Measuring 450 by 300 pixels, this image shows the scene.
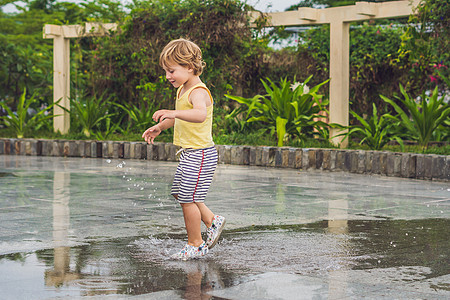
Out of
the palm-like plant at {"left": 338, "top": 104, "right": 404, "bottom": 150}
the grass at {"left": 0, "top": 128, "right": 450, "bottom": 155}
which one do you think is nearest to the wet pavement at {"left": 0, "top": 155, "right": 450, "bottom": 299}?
the grass at {"left": 0, "top": 128, "right": 450, "bottom": 155}

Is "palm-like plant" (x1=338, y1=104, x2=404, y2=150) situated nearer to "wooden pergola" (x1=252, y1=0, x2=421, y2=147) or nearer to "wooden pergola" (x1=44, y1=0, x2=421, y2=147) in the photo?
"wooden pergola" (x1=44, y1=0, x2=421, y2=147)

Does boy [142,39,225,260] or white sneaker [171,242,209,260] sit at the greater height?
boy [142,39,225,260]

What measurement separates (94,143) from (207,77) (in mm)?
2375

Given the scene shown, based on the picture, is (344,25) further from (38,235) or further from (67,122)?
(38,235)

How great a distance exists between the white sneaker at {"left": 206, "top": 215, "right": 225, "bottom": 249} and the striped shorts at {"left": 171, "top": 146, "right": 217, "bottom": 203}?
0.18m

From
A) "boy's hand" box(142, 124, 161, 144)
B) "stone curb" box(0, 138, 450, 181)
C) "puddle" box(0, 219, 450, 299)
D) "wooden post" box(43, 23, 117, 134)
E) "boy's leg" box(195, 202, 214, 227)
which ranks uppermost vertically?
"wooden post" box(43, 23, 117, 134)

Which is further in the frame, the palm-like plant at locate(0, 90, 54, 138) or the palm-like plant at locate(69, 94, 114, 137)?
the palm-like plant at locate(0, 90, 54, 138)

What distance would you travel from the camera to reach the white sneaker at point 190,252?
418 cm

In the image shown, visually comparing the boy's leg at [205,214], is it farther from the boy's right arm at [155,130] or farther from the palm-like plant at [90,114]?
the palm-like plant at [90,114]

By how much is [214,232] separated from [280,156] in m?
6.71

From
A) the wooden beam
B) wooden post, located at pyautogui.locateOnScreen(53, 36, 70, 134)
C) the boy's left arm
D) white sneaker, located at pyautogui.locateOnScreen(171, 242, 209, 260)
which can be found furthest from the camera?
wooden post, located at pyautogui.locateOnScreen(53, 36, 70, 134)

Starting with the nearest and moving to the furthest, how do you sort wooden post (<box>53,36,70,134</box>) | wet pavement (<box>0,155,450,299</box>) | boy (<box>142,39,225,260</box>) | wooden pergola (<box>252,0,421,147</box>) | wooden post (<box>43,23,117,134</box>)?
wet pavement (<box>0,155,450,299</box>)
boy (<box>142,39,225,260</box>)
wooden pergola (<box>252,0,421,147</box>)
wooden post (<box>43,23,117,134</box>)
wooden post (<box>53,36,70,134</box>)

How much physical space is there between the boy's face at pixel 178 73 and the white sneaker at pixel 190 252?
3.23ft

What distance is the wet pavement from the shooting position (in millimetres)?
3457
